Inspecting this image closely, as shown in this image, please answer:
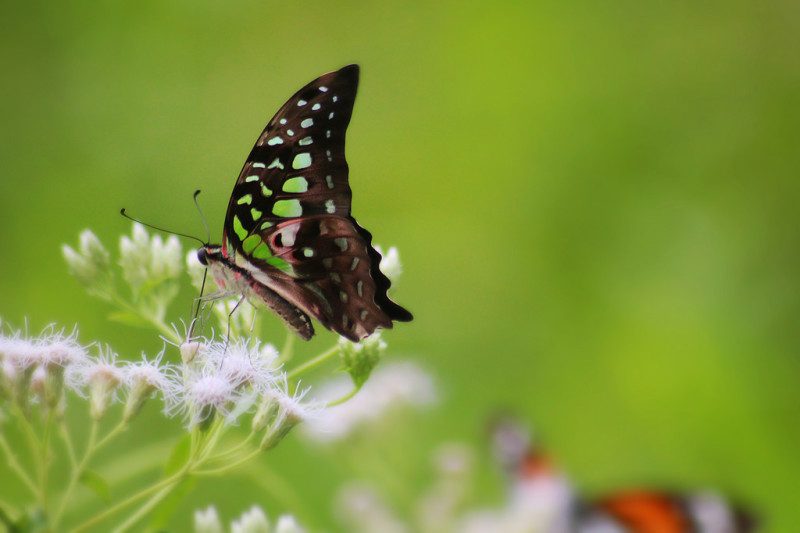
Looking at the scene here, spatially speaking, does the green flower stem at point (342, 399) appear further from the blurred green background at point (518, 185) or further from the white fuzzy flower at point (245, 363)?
the blurred green background at point (518, 185)

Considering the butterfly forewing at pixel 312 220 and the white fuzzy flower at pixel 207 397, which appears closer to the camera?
the white fuzzy flower at pixel 207 397

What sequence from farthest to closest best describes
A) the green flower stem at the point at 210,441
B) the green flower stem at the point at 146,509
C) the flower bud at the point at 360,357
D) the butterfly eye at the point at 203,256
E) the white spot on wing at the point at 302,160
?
1. the butterfly eye at the point at 203,256
2. the white spot on wing at the point at 302,160
3. the flower bud at the point at 360,357
4. the green flower stem at the point at 210,441
5. the green flower stem at the point at 146,509

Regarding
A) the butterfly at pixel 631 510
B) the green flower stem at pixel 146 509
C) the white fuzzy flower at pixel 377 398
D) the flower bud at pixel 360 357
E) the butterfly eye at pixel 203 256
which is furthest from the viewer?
the white fuzzy flower at pixel 377 398

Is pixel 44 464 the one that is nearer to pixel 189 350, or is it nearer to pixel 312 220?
pixel 189 350

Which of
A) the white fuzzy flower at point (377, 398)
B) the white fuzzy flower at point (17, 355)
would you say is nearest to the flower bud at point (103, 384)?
the white fuzzy flower at point (17, 355)

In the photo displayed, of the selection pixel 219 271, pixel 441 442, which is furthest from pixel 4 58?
pixel 219 271

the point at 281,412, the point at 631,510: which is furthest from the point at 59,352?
the point at 631,510
